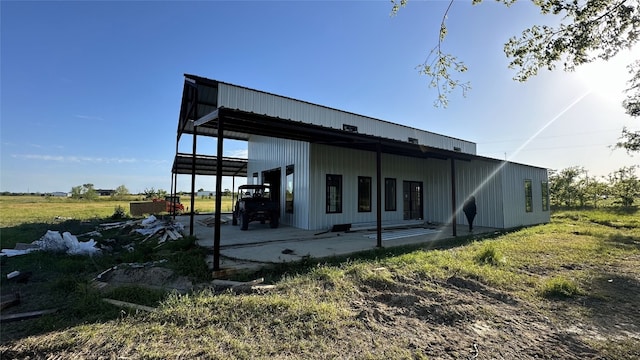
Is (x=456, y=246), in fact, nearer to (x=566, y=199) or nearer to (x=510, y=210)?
(x=510, y=210)

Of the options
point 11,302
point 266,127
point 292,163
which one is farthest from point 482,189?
point 11,302

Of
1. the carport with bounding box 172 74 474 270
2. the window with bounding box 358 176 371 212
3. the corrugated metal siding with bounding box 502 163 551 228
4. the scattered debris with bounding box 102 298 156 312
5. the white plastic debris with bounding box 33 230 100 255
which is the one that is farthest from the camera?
the corrugated metal siding with bounding box 502 163 551 228

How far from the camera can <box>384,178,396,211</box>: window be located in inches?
516

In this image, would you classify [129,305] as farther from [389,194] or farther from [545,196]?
[545,196]

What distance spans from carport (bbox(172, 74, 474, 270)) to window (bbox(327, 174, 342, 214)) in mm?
1383

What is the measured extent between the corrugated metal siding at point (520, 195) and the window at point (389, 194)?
4.62 meters

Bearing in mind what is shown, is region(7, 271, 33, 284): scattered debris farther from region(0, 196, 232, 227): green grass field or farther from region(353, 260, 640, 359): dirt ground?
region(0, 196, 232, 227): green grass field

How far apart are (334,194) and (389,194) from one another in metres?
3.16

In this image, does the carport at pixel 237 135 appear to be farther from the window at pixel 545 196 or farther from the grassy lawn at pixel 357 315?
the window at pixel 545 196

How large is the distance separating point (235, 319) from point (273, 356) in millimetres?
961

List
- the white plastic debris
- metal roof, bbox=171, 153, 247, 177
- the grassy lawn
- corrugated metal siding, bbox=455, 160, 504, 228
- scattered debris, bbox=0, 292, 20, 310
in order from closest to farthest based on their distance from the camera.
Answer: the grassy lawn, scattered debris, bbox=0, 292, 20, 310, the white plastic debris, corrugated metal siding, bbox=455, 160, 504, 228, metal roof, bbox=171, 153, 247, 177

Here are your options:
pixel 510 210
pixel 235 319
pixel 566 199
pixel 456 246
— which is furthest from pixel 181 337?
pixel 566 199

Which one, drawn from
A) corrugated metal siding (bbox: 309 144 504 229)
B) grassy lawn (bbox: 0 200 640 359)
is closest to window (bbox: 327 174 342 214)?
corrugated metal siding (bbox: 309 144 504 229)

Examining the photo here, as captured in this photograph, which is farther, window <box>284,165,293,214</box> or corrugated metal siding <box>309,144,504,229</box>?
window <box>284,165,293,214</box>
